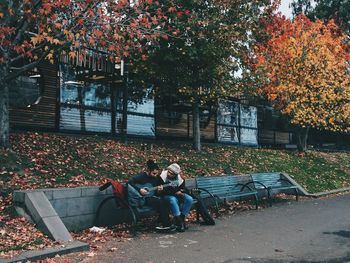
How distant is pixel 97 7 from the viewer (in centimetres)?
898

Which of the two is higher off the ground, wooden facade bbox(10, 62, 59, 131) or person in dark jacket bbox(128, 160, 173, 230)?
wooden facade bbox(10, 62, 59, 131)

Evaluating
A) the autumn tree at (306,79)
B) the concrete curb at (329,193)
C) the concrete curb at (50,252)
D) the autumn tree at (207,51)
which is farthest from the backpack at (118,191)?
the autumn tree at (306,79)

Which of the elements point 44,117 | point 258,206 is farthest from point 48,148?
point 258,206

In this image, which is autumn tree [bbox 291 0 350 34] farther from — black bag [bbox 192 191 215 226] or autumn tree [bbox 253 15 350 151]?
black bag [bbox 192 191 215 226]

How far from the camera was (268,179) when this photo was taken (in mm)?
13094

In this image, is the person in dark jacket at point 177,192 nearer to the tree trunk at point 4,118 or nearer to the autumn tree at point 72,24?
the autumn tree at point 72,24

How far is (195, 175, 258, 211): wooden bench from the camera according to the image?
33.2 ft

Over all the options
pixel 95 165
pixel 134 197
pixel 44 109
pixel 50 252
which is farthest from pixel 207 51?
pixel 50 252

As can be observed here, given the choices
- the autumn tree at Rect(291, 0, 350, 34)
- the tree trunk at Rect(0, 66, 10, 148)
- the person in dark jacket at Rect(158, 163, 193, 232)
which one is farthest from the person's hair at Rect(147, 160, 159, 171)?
the autumn tree at Rect(291, 0, 350, 34)

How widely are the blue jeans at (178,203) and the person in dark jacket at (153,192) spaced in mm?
101

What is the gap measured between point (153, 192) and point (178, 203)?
1.90 ft

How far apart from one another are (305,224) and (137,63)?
319 inches

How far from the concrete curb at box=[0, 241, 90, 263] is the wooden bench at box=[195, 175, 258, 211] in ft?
12.6

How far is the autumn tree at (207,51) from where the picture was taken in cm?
1356
